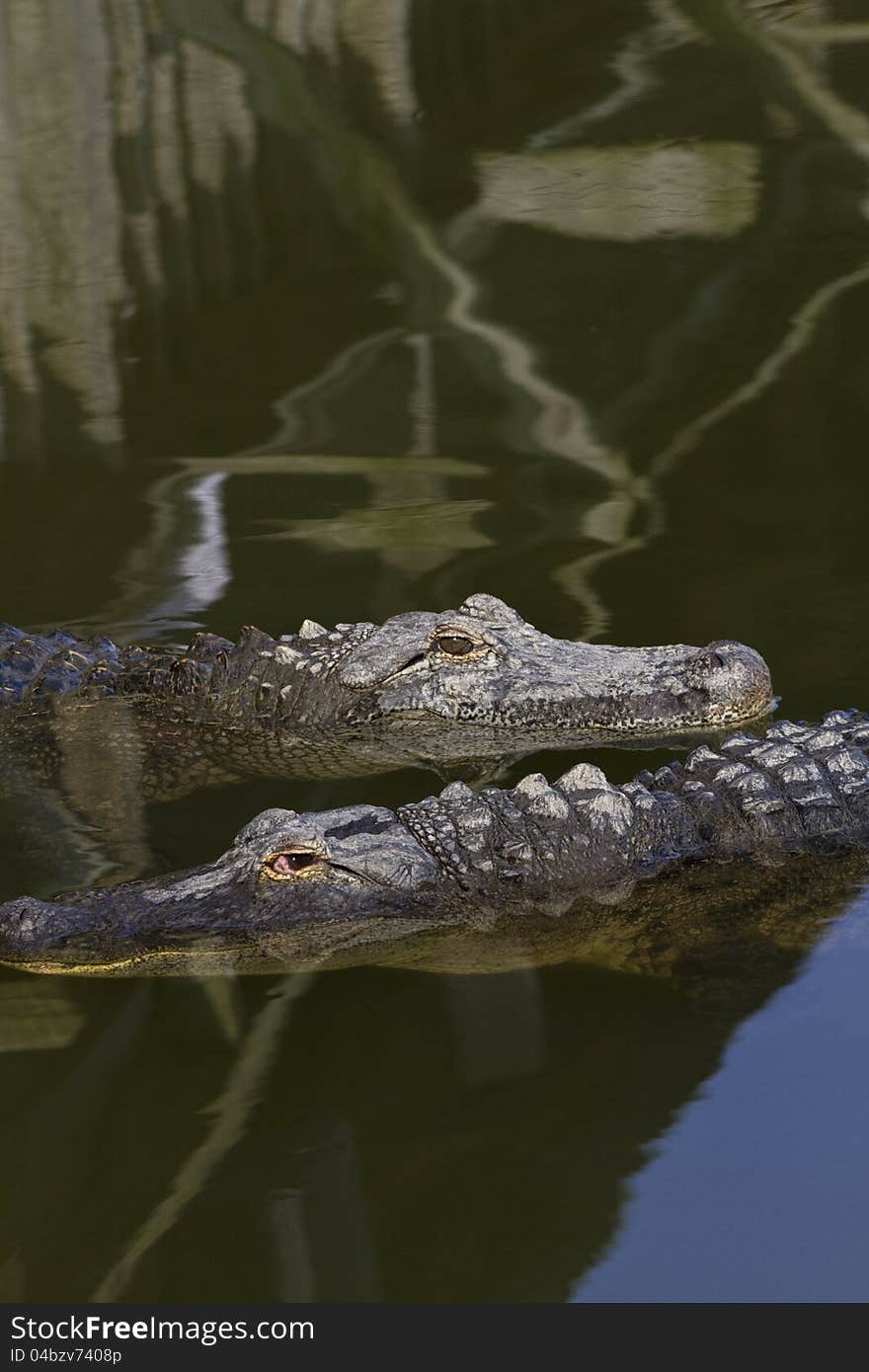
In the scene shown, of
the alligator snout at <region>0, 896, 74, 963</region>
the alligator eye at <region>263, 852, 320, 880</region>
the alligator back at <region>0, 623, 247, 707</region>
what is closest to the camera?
the alligator snout at <region>0, 896, 74, 963</region>

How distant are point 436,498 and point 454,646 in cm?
197

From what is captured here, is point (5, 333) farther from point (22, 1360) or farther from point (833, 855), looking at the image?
point (22, 1360)

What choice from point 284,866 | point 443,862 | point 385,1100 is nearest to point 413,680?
point 443,862

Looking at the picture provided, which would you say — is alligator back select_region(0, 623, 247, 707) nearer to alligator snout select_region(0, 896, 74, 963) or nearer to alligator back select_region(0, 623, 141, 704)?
alligator back select_region(0, 623, 141, 704)

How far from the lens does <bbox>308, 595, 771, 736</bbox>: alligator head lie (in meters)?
6.64

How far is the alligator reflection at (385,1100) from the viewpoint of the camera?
3.84 m

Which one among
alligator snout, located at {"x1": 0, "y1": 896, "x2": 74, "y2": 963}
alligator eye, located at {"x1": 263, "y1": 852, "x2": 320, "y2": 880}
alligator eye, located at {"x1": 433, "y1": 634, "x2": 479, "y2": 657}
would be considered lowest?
alligator eye, located at {"x1": 433, "y1": 634, "x2": 479, "y2": 657}

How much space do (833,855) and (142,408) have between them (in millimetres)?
5808

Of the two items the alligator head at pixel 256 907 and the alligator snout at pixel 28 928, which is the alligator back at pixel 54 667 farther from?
the alligator snout at pixel 28 928

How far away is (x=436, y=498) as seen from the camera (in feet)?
28.5

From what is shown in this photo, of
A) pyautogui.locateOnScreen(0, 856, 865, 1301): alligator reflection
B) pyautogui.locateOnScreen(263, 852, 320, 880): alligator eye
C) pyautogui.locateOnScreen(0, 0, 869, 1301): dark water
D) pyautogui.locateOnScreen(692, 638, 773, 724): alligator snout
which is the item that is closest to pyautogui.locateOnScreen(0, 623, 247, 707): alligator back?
pyautogui.locateOnScreen(0, 0, 869, 1301): dark water

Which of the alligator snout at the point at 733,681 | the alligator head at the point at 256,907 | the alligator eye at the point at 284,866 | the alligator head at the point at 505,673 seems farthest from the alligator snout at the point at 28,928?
the alligator snout at the point at 733,681

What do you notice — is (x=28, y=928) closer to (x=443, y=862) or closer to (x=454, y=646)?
(x=443, y=862)

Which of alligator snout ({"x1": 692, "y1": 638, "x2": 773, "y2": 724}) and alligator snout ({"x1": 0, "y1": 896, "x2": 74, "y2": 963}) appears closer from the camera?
alligator snout ({"x1": 0, "y1": 896, "x2": 74, "y2": 963})
